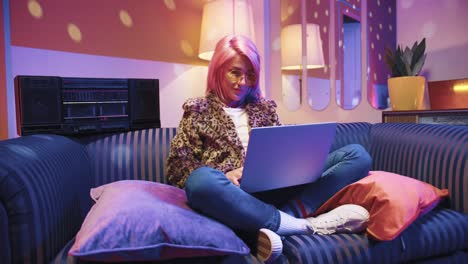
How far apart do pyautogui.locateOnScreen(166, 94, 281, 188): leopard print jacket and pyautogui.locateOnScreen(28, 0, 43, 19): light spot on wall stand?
2.74 ft

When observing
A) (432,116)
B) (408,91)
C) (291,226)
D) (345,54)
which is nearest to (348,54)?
(345,54)

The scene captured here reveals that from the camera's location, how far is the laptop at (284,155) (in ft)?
3.17

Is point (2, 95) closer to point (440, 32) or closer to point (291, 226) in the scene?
point (291, 226)

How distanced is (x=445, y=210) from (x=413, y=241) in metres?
0.27

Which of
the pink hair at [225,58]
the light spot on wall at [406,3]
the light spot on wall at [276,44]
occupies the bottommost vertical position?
the pink hair at [225,58]

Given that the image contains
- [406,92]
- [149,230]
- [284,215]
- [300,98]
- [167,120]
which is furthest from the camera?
[300,98]

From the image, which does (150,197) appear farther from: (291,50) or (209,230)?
(291,50)

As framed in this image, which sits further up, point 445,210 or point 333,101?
point 333,101

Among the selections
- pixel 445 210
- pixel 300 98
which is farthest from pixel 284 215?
pixel 300 98

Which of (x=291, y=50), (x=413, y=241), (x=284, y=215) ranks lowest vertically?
(x=413, y=241)

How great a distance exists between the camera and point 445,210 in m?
1.27

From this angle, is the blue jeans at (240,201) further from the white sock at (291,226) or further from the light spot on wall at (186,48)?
the light spot on wall at (186,48)

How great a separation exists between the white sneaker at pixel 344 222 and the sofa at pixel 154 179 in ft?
0.10

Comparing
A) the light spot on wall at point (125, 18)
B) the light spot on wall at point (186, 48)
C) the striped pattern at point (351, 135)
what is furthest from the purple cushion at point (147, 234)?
the light spot on wall at point (186, 48)
